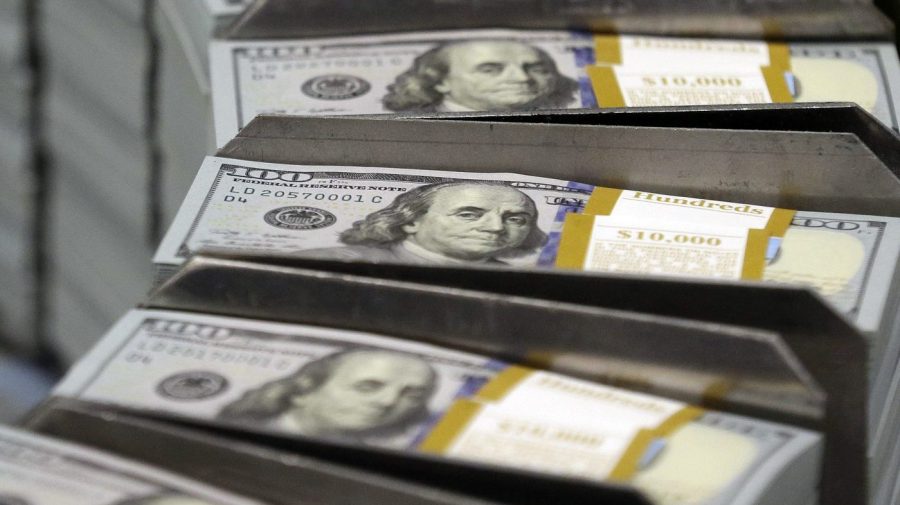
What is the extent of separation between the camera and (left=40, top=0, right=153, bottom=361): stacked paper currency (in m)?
1.61

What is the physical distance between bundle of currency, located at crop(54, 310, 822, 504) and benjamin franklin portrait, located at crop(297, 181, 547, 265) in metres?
0.12

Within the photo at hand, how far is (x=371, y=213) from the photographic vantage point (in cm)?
95

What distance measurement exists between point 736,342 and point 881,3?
732 millimetres

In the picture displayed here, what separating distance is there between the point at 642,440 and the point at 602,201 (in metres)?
0.29

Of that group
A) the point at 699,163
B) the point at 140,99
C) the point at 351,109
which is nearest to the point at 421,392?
the point at 699,163

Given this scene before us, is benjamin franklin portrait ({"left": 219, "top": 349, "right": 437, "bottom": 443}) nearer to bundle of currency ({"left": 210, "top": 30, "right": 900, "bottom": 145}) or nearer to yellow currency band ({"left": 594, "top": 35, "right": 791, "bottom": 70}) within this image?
bundle of currency ({"left": 210, "top": 30, "right": 900, "bottom": 145})

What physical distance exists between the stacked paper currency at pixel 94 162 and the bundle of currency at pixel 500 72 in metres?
0.34

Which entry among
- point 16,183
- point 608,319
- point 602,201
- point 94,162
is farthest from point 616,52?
point 16,183

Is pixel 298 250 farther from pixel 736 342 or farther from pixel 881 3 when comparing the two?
pixel 881 3

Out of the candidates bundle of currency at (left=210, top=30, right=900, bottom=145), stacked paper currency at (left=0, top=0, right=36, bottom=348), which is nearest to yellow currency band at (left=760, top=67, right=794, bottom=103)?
bundle of currency at (left=210, top=30, right=900, bottom=145)

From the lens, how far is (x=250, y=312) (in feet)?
2.70

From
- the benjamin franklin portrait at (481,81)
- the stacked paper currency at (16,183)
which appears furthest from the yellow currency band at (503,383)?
the stacked paper currency at (16,183)

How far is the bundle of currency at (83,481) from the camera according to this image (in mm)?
668

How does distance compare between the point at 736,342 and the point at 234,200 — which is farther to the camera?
the point at 234,200
